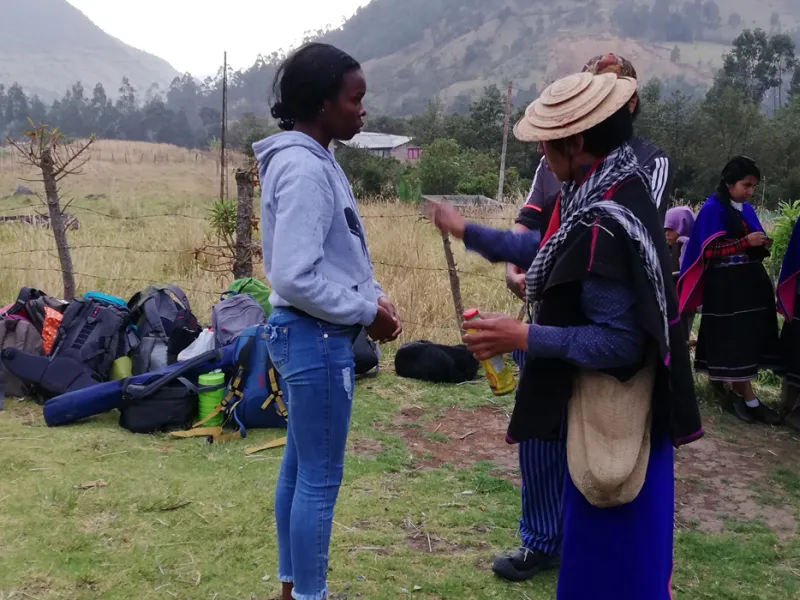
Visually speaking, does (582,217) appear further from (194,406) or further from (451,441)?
(194,406)

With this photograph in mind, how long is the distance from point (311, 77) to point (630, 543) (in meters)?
1.48

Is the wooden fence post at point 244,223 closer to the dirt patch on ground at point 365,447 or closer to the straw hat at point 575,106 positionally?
the dirt patch on ground at point 365,447

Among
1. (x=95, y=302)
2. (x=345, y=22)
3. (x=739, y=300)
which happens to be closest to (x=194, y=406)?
(x=95, y=302)

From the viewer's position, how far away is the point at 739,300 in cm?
474

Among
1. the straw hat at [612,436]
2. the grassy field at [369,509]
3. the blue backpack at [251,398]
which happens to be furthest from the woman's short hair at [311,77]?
the blue backpack at [251,398]

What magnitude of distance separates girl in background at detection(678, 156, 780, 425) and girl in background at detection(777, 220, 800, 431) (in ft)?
0.27

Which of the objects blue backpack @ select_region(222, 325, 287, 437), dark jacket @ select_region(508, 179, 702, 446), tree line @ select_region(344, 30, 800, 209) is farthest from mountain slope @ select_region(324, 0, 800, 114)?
dark jacket @ select_region(508, 179, 702, 446)

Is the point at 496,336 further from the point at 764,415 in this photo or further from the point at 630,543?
the point at 764,415

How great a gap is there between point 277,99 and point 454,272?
14.0 feet

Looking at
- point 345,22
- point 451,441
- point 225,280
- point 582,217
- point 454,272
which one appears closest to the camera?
point 582,217

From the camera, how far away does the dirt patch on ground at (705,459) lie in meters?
3.50

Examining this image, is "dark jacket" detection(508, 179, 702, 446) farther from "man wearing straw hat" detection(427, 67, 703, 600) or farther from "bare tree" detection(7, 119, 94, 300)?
"bare tree" detection(7, 119, 94, 300)

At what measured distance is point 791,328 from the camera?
15.4ft

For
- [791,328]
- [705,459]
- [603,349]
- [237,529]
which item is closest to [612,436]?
[603,349]
